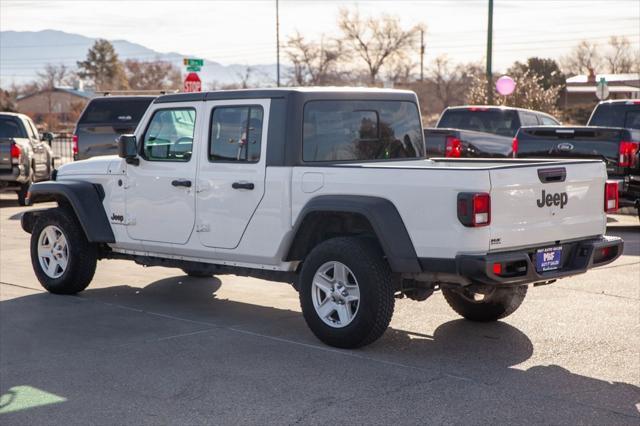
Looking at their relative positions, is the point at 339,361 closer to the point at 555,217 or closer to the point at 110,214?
the point at 555,217

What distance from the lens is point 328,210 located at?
24.4 feet

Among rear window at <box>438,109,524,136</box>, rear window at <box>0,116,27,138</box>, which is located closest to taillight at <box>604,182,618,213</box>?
rear window at <box>438,109,524,136</box>

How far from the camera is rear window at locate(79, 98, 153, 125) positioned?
18.6 m

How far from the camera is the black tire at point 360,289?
7.19m

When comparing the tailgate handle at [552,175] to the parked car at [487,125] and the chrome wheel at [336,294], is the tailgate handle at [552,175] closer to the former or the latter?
the chrome wheel at [336,294]

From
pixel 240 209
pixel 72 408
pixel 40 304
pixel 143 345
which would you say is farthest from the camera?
pixel 40 304

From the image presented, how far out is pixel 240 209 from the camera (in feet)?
26.9

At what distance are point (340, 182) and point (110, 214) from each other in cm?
300

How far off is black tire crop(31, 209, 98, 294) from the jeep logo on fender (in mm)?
4641

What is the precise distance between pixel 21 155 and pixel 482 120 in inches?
368

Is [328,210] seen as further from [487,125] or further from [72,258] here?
[487,125]

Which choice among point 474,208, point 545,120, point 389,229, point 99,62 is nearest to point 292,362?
point 389,229

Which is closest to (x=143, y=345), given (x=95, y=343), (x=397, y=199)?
(x=95, y=343)

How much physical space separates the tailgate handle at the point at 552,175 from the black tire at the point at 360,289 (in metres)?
1.30
